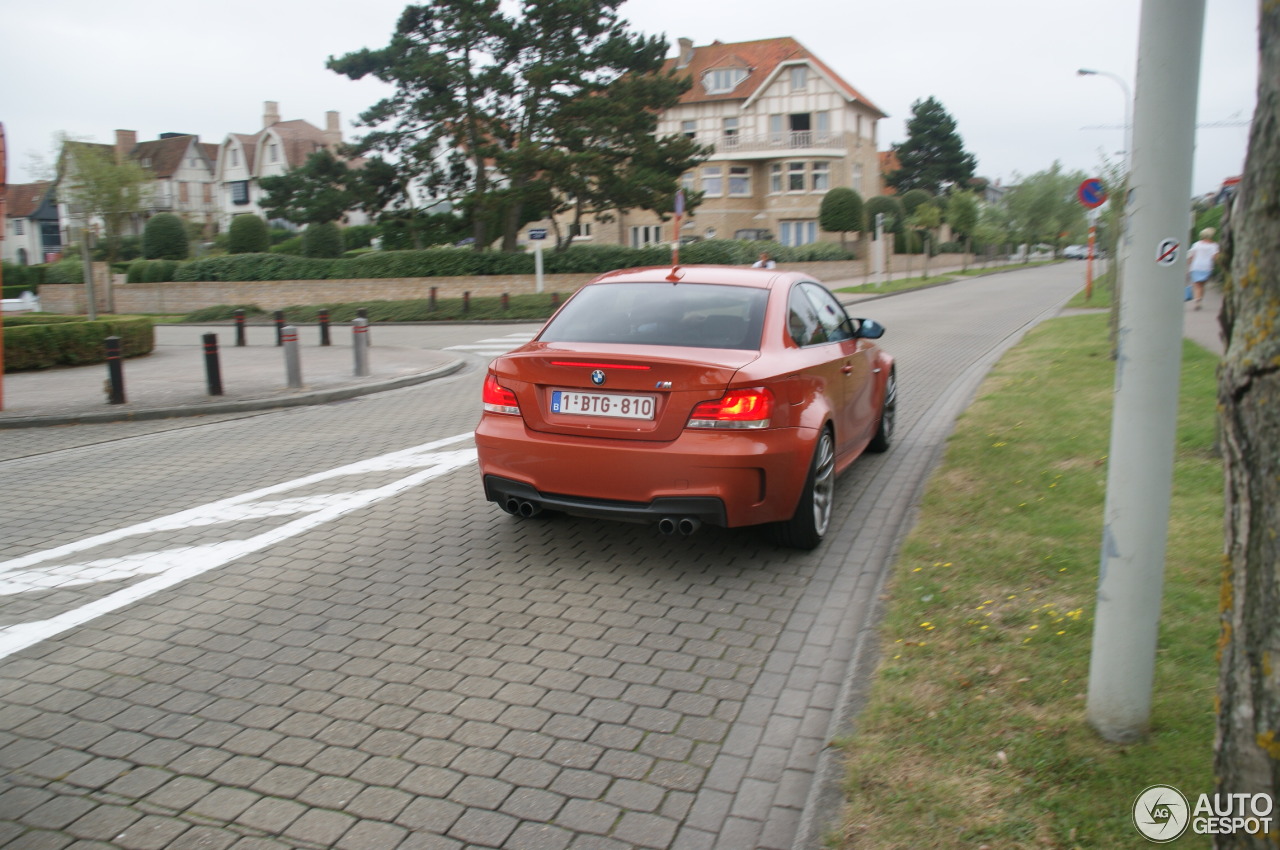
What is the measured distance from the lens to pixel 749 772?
10.8 ft

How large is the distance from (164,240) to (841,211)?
35551mm

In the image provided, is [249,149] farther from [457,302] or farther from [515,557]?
[515,557]

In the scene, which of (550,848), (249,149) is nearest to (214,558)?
(550,848)

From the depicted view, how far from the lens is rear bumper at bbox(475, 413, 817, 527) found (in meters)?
4.90

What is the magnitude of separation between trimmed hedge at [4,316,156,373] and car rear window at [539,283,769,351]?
44.1 feet

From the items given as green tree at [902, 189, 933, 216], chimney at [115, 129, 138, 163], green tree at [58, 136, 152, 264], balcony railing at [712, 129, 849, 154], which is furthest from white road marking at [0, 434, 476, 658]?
chimney at [115, 129, 138, 163]

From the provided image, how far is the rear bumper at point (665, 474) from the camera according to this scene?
4902 millimetres

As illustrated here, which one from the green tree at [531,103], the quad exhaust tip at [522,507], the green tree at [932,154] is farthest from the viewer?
the green tree at [932,154]

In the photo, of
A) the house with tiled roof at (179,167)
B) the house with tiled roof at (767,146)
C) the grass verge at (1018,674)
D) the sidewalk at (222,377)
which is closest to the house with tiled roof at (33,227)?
the house with tiled roof at (179,167)

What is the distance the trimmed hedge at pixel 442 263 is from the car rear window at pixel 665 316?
27.9 metres

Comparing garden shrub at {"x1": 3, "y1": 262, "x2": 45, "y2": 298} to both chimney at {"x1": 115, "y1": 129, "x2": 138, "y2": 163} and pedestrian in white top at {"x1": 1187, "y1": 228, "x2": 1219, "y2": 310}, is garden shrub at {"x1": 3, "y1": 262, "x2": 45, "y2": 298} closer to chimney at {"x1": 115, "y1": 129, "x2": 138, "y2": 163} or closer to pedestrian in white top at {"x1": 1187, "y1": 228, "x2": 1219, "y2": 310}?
chimney at {"x1": 115, "y1": 129, "x2": 138, "y2": 163}

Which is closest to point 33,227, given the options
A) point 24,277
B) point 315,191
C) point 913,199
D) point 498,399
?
point 24,277

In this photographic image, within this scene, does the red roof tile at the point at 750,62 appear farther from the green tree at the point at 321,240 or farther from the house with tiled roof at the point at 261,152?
the house with tiled roof at the point at 261,152

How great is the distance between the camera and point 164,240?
45188mm
